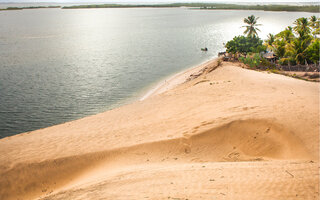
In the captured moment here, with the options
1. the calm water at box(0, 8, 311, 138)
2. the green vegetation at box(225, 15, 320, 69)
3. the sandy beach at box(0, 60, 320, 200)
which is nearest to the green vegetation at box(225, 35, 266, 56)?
the green vegetation at box(225, 15, 320, 69)

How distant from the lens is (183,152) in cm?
1195

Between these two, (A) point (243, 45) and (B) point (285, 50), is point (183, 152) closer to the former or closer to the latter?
(B) point (285, 50)

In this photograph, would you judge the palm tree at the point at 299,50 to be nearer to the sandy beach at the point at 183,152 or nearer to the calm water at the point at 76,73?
the sandy beach at the point at 183,152

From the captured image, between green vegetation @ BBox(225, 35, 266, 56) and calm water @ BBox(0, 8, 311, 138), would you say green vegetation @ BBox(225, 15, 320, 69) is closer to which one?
green vegetation @ BBox(225, 35, 266, 56)

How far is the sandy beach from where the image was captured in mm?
8008

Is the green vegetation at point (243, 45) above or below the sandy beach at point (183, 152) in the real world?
above

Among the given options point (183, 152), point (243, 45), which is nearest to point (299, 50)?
point (243, 45)

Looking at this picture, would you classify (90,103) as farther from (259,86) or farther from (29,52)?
(29,52)

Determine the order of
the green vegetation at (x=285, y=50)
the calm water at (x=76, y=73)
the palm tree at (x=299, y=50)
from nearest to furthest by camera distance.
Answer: the calm water at (x=76, y=73)
the green vegetation at (x=285, y=50)
the palm tree at (x=299, y=50)

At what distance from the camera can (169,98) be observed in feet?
67.4

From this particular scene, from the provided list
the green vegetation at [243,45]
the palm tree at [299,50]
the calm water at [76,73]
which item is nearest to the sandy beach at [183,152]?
the calm water at [76,73]

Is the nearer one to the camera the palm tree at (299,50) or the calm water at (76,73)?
the calm water at (76,73)

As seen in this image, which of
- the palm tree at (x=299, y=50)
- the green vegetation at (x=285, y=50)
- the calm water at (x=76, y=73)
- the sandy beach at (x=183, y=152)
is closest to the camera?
the sandy beach at (x=183, y=152)

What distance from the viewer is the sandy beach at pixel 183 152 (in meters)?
8.01
